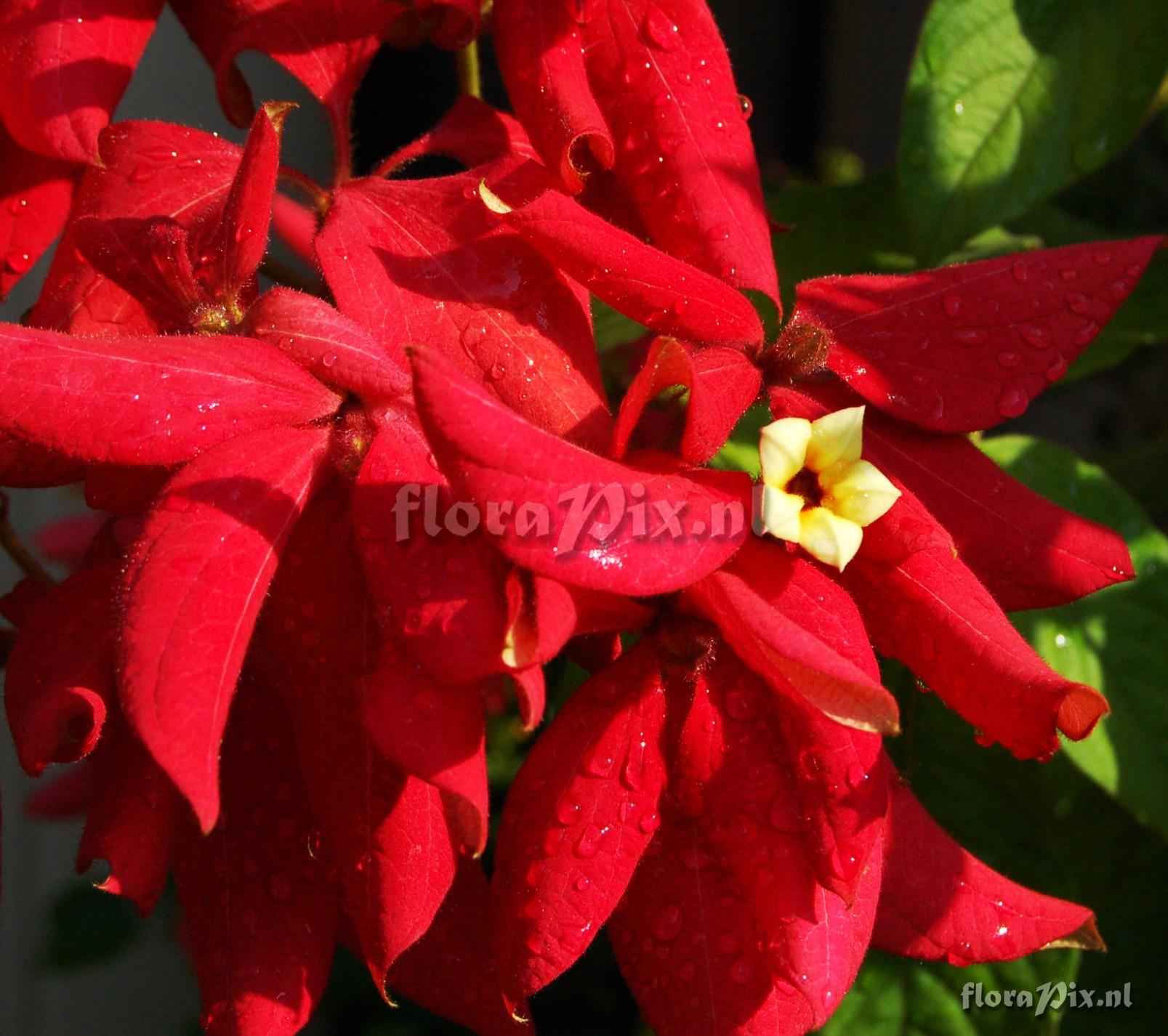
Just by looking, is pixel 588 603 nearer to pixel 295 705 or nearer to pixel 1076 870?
pixel 295 705

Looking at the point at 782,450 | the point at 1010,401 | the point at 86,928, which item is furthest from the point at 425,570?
the point at 86,928

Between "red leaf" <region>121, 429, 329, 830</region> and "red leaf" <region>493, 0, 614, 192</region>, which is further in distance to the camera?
"red leaf" <region>493, 0, 614, 192</region>

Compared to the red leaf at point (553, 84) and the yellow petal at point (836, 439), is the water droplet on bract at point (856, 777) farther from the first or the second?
the red leaf at point (553, 84)

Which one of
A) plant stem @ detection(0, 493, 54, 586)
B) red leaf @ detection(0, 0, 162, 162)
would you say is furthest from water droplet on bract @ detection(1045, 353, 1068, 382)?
plant stem @ detection(0, 493, 54, 586)

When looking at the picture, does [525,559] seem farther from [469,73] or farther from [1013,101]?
[1013,101]

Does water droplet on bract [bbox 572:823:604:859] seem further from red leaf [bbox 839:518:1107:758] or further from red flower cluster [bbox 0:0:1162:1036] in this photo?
red leaf [bbox 839:518:1107:758]
